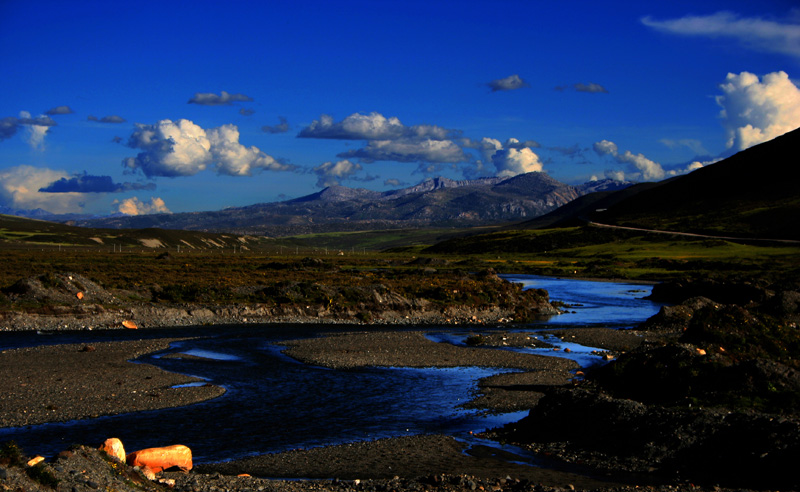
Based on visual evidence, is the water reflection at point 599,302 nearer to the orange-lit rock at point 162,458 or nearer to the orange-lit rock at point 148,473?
the orange-lit rock at point 162,458

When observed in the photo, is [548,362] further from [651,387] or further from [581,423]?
[581,423]

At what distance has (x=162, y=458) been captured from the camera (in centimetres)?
2139

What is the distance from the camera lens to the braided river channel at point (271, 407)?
25.5m

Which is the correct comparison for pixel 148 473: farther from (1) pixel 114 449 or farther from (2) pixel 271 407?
(2) pixel 271 407

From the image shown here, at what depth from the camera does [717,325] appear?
141ft

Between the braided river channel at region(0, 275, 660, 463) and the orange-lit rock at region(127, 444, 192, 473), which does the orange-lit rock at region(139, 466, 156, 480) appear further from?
the braided river channel at region(0, 275, 660, 463)

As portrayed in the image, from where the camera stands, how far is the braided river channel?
25.5 meters

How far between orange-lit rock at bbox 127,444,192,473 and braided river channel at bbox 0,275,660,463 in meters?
1.39

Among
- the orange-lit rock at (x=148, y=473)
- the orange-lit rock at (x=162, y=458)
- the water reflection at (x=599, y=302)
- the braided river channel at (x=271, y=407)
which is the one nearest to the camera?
the orange-lit rock at (x=148, y=473)

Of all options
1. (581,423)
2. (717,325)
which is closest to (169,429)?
(581,423)

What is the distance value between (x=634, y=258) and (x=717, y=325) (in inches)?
4491

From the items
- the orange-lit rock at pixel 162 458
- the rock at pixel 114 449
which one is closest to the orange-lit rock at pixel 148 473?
the orange-lit rock at pixel 162 458

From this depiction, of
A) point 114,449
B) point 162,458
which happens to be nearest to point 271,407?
point 162,458

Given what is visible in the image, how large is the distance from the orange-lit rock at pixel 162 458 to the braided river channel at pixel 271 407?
1392 millimetres
